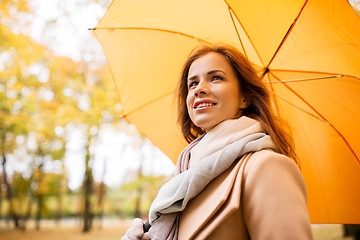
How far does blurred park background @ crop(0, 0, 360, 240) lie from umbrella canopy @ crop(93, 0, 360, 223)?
19.6ft

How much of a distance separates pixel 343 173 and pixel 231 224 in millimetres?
1664

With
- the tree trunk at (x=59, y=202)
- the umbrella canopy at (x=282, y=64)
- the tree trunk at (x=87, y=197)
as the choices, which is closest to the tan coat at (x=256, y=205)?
the umbrella canopy at (x=282, y=64)

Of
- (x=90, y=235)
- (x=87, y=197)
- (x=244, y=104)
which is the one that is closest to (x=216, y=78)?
(x=244, y=104)

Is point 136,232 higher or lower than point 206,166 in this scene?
lower

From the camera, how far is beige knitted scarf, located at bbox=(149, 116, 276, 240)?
4.09ft

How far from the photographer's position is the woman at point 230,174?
1034mm

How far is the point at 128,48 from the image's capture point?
2.78m

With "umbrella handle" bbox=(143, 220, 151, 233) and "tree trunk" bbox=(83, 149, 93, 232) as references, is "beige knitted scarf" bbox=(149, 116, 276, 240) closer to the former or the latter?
"umbrella handle" bbox=(143, 220, 151, 233)

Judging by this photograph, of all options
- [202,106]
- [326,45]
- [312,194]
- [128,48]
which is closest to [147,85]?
[128,48]

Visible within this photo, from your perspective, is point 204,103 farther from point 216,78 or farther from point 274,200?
point 274,200

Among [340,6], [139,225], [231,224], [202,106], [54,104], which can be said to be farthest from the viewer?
[54,104]

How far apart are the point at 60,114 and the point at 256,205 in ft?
30.8

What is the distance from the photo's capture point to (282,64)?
7.27 feet

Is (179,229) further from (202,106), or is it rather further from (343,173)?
(343,173)
